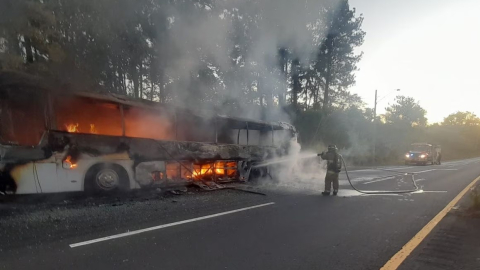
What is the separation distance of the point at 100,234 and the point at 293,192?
5.28 meters

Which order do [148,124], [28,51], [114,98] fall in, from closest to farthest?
[114,98], [148,124], [28,51]

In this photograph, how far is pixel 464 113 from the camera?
3745 inches

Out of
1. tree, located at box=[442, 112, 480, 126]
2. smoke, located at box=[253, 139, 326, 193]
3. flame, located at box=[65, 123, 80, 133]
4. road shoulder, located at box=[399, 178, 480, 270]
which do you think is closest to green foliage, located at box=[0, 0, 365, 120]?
flame, located at box=[65, 123, 80, 133]

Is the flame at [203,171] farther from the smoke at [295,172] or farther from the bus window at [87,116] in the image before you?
the bus window at [87,116]

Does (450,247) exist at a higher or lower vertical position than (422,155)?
lower

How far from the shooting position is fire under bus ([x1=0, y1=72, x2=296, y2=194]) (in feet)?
18.4

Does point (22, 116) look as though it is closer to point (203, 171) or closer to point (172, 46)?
point (203, 171)

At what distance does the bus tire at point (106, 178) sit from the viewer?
6.25 m

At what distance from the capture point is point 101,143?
6.35 m

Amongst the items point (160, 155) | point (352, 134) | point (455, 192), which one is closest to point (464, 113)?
point (352, 134)

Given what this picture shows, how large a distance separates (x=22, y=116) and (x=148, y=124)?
99.8 inches

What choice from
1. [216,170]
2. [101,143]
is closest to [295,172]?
A: [216,170]

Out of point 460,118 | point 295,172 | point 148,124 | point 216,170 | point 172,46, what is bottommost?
point 295,172

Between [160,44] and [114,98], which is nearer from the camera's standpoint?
[114,98]
